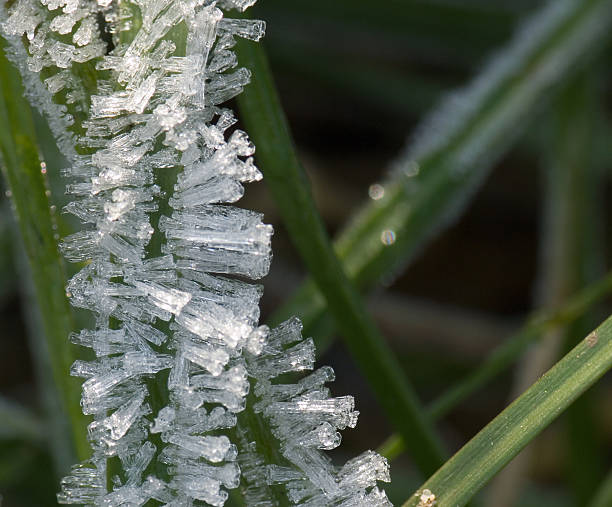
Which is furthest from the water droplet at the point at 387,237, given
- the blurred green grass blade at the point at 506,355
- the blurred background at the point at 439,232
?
the blurred background at the point at 439,232

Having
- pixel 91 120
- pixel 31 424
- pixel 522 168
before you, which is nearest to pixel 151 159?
pixel 91 120

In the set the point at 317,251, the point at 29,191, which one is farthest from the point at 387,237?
the point at 29,191

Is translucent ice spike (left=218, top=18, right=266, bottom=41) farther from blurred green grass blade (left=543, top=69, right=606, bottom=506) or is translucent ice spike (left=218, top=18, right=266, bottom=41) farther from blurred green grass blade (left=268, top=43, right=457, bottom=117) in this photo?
blurred green grass blade (left=268, top=43, right=457, bottom=117)

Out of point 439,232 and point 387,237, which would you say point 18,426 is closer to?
point 387,237

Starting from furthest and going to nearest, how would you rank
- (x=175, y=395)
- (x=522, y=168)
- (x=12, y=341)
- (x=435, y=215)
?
(x=522, y=168), (x=12, y=341), (x=435, y=215), (x=175, y=395)

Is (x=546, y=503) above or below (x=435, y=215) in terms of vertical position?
below

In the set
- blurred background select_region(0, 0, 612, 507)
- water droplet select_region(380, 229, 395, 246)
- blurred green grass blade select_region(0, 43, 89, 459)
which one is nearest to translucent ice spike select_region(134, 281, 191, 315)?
blurred green grass blade select_region(0, 43, 89, 459)

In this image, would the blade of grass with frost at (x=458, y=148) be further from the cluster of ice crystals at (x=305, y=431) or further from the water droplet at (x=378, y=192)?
the cluster of ice crystals at (x=305, y=431)

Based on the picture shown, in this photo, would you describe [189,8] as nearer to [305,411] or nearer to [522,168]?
[305,411]
